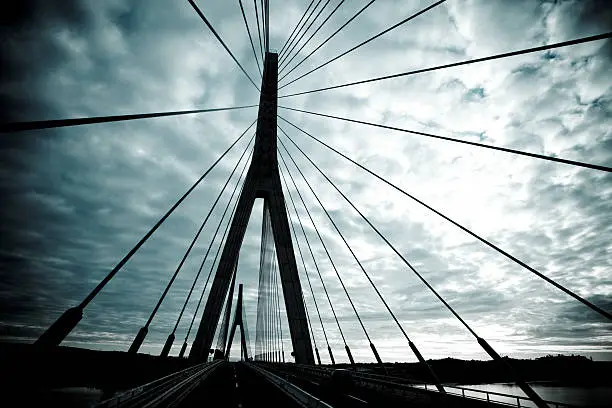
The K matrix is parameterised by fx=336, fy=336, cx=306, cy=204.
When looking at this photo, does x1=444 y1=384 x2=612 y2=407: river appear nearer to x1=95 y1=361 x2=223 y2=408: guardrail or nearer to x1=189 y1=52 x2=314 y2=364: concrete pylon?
x1=189 y1=52 x2=314 y2=364: concrete pylon

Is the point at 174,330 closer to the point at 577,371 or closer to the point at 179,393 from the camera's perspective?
the point at 179,393

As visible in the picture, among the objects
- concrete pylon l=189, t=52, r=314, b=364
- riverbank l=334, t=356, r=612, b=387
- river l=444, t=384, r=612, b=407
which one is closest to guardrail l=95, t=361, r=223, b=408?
concrete pylon l=189, t=52, r=314, b=364

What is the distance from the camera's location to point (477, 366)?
10669cm

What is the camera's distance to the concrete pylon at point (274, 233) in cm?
2564

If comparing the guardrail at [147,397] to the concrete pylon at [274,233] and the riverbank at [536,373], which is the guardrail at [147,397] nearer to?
the concrete pylon at [274,233]

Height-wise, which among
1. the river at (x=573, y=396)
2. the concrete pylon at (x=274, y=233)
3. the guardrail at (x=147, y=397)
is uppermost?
the concrete pylon at (x=274, y=233)

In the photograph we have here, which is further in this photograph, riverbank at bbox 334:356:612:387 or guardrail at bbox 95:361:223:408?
riverbank at bbox 334:356:612:387

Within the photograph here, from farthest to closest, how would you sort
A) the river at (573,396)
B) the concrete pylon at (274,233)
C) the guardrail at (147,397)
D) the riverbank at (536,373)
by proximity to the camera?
the riverbank at (536,373)
the river at (573,396)
the concrete pylon at (274,233)
the guardrail at (147,397)

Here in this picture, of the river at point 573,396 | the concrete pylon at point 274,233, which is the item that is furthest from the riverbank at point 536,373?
the concrete pylon at point 274,233

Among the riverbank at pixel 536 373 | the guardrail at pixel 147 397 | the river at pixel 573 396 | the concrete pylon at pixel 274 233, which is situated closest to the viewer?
the guardrail at pixel 147 397

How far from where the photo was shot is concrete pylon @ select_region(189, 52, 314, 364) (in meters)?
25.6

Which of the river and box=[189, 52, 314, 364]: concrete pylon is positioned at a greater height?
box=[189, 52, 314, 364]: concrete pylon

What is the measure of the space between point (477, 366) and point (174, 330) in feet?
382

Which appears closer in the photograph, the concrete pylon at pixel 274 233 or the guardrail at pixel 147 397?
the guardrail at pixel 147 397
